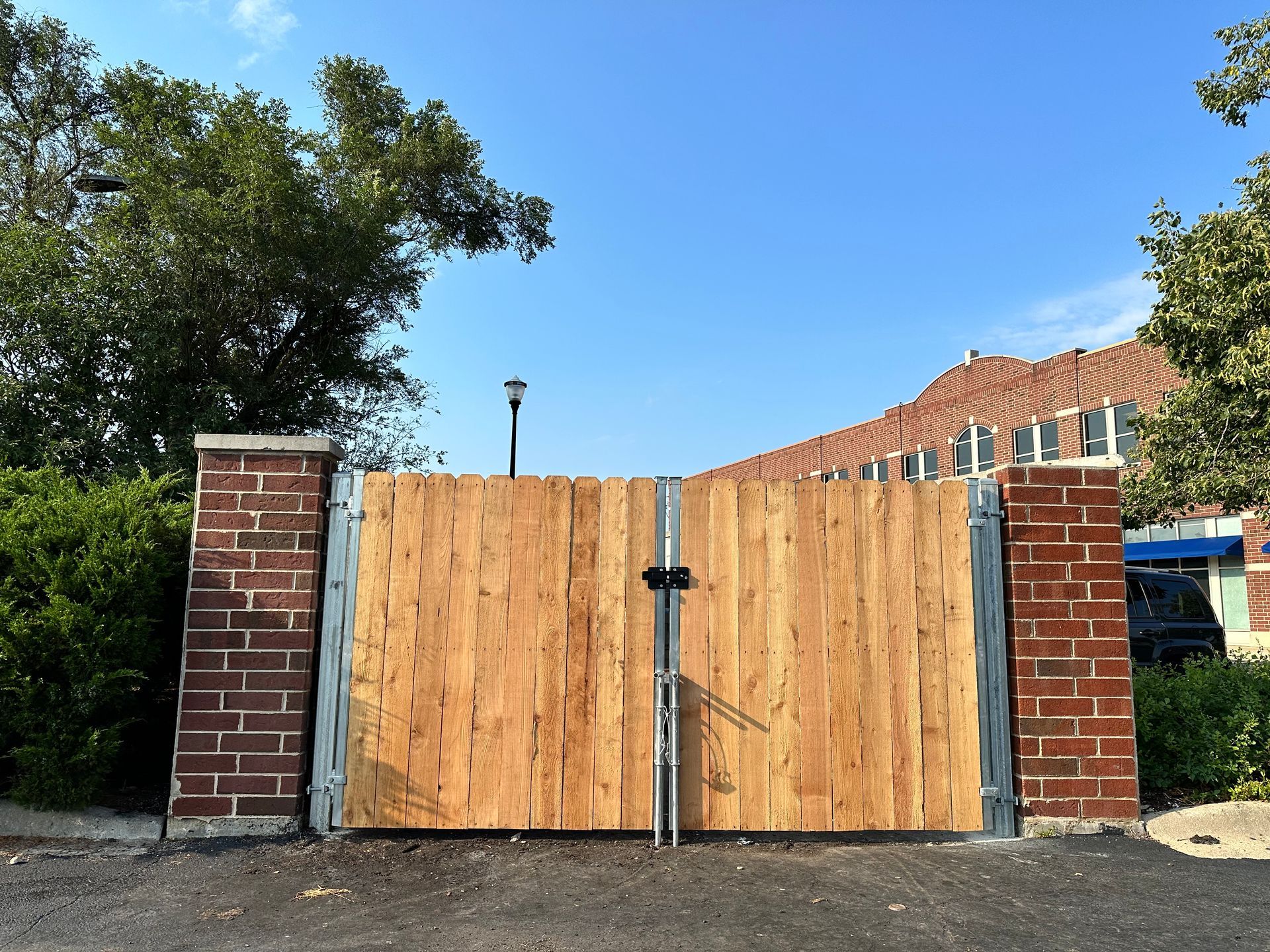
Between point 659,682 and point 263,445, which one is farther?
point 263,445

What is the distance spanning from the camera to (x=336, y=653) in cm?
461

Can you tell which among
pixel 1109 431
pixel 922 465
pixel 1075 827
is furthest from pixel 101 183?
pixel 922 465

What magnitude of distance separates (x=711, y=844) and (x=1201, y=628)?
998 cm

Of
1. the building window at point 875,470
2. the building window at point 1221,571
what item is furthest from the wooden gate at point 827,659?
the building window at point 875,470

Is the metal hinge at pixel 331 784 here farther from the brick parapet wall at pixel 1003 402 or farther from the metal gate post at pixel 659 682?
the brick parapet wall at pixel 1003 402

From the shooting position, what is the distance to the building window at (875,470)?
38.4 m

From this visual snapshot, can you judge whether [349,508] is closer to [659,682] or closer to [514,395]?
[659,682]

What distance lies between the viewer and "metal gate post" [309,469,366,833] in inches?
178

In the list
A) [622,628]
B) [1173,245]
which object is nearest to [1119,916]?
[622,628]

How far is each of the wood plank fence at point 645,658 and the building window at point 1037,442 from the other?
27.6 meters

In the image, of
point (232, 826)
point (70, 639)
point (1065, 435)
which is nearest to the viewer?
point (70, 639)

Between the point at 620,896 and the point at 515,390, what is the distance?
1362 cm

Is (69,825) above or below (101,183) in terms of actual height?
below

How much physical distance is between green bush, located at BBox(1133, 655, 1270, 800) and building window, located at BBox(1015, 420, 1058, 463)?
1009 inches
